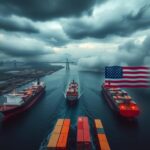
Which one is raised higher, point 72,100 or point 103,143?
point 72,100

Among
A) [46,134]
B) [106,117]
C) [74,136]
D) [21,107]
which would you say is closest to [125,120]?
[106,117]

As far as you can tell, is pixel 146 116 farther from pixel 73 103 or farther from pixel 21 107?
pixel 21 107

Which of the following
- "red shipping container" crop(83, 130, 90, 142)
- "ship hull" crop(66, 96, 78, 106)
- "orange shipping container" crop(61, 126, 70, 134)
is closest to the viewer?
"red shipping container" crop(83, 130, 90, 142)

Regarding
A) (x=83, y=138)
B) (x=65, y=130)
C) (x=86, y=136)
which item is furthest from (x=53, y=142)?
(x=86, y=136)

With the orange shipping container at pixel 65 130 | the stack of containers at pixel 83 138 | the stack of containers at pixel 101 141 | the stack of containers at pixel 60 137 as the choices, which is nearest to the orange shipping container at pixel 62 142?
the stack of containers at pixel 60 137

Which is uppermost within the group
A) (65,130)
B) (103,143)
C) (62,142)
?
(65,130)

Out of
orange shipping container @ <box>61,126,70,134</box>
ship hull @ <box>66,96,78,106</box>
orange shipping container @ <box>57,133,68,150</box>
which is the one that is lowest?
orange shipping container @ <box>57,133,68,150</box>

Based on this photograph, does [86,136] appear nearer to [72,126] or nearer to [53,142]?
[53,142]

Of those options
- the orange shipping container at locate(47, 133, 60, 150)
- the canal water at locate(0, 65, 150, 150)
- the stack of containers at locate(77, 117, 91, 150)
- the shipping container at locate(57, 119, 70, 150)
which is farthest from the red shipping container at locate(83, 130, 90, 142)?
the orange shipping container at locate(47, 133, 60, 150)

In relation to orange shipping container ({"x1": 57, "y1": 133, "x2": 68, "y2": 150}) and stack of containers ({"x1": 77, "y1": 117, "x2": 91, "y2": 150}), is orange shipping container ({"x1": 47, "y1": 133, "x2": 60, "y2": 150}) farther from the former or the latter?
stack of containers ({"x1": 77, "y1": 117, "x2": 91, "y2": 150})

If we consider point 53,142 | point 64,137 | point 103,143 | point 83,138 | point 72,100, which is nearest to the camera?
point 53,142
